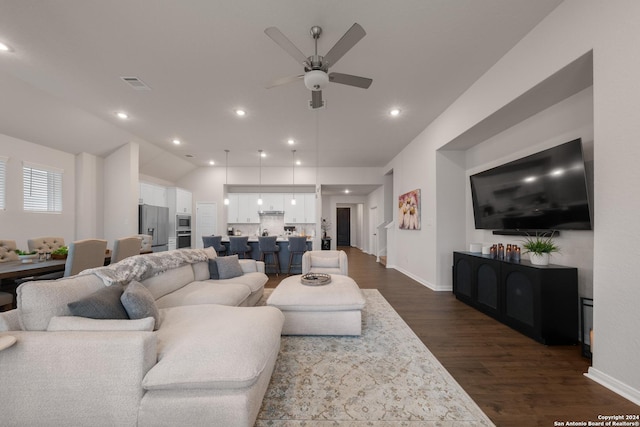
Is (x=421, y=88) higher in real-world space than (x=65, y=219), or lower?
higher

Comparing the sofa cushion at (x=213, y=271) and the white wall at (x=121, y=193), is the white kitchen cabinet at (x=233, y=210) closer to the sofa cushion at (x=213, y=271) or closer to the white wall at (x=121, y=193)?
the white wall at (x=121, y=193)

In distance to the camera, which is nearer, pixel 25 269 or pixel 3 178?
pixel 25 269

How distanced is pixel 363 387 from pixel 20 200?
6089mm

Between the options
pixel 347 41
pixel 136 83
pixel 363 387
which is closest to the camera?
pixel 363 387

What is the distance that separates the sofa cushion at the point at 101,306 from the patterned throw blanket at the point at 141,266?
31 cm

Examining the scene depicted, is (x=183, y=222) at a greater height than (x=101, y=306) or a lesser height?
greater

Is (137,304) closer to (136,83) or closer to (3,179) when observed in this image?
(136,83)

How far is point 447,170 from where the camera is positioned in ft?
13.8

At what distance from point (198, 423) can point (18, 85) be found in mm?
4774

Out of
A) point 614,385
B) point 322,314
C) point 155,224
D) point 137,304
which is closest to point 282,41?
point 137,304

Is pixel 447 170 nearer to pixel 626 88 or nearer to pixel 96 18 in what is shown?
pixel 626 88

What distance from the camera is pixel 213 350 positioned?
1347 millimetres

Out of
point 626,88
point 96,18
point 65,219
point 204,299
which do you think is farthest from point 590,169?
point 65,219

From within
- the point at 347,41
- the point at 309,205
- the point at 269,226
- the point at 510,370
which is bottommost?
the point at 510,370
